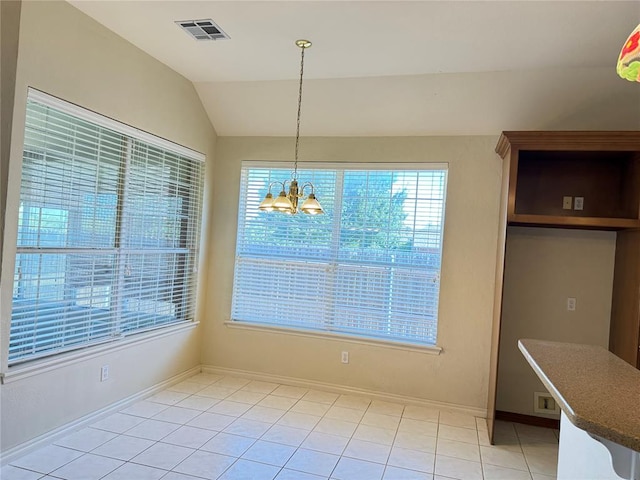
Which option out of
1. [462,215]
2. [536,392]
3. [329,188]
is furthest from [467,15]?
[536,392]

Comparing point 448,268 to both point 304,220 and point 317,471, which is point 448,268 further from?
point 317,471

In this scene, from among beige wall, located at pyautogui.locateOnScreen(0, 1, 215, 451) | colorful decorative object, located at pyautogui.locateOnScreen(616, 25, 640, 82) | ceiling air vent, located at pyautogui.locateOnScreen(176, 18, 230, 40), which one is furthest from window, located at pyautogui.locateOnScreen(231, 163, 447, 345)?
colorful decorative object, located at pyautogui.locateOnScreen(616, 25, 640, 82)

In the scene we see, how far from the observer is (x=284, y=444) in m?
3.06

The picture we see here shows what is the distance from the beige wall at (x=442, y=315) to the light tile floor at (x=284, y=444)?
263mm

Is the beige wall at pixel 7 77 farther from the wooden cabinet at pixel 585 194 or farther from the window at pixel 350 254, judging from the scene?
the wooden cabinet at pixel 585 194

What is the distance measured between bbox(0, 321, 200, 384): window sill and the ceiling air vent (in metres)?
2.41

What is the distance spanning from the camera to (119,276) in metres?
3.42

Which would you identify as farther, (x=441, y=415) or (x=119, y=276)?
(x=441, y=415)

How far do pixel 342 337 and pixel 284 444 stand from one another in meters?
1.32

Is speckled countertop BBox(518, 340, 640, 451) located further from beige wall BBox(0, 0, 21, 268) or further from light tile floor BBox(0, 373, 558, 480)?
beige wall BBox(0, 0, 21, 268)

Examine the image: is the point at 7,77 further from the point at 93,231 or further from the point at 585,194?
the point at 585,194

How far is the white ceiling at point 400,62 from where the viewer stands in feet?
8.41

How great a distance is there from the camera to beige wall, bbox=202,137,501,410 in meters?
3.82

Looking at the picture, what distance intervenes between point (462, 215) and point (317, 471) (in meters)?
2.45
